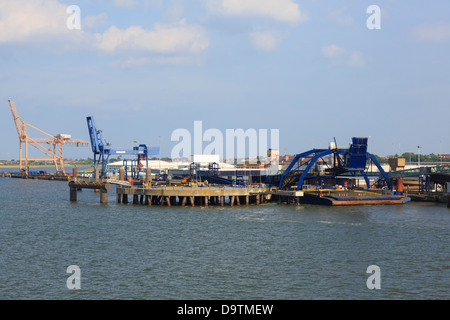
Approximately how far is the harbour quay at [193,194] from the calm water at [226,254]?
7878mm

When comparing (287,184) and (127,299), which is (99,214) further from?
(127,299)

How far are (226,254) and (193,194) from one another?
3804 centimetres

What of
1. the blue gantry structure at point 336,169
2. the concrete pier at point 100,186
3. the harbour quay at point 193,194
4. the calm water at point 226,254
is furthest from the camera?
the blue gantry structure at point 336,169

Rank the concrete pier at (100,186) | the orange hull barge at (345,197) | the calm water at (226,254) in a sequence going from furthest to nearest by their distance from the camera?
the concrete pier at (100,186) < the orange hull barge at (345,197) < the calm water at (226,254)

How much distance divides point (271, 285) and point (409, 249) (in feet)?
59.5

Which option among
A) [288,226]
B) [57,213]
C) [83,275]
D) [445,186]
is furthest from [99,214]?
[445,186]

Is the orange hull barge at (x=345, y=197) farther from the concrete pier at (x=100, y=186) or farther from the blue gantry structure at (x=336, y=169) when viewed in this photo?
the concrete pier at (x=100, y=186)

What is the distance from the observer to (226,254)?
4762cm

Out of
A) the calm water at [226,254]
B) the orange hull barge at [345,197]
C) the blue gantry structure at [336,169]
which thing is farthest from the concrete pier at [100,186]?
the blue gantry structure at [336,169]

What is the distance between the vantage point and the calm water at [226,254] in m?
36.6

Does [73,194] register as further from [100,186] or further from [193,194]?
[193,194]

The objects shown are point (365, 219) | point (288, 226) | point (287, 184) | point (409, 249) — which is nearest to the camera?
point (409, 249)

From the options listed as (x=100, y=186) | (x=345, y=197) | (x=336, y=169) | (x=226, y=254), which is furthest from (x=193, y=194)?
(x=226, y=254)
